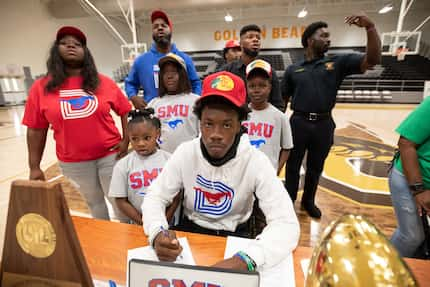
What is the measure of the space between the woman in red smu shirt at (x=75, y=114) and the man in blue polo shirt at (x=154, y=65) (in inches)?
16.6

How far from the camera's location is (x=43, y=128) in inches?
62.6

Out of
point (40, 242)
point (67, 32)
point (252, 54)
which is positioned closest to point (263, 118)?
point (252, 54)

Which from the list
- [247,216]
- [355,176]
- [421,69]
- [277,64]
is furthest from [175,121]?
[421,69]

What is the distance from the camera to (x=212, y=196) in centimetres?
112

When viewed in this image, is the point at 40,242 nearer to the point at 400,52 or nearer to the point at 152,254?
the point at 152,254

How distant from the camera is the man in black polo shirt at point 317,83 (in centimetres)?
195

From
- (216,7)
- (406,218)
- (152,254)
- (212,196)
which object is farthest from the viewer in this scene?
(216,7)

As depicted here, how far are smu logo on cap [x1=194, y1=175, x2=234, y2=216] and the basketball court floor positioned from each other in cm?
56

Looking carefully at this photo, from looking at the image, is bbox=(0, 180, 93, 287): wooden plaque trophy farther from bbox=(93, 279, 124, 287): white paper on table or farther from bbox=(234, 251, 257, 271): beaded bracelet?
bbox=(234, 251, 257, 271): beaded bracelet

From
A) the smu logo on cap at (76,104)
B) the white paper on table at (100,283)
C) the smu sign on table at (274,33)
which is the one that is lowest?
the white paper on table at (100,283)

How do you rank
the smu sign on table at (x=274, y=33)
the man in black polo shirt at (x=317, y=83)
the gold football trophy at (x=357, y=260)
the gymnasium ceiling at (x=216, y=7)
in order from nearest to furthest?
the gold football trophy at (x=357, y=260)
the man in black polo shirt at (x=317, y=83)
the gymnasium ceiling at (x=216, y=7)
the smu sign on table at (x=274, y=33)

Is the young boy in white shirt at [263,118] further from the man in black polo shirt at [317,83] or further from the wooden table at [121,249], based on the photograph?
the wooden table at [121,249]

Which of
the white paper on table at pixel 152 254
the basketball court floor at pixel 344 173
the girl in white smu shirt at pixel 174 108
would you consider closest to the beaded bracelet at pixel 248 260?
the white paper on table at pixel 152 254

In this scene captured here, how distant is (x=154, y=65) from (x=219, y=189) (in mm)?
1412
